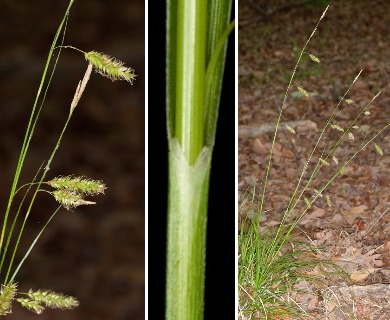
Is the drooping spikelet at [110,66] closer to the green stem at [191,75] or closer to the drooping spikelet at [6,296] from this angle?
the green stem at [191,75]

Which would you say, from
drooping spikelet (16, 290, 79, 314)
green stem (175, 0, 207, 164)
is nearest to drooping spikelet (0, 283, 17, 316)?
drooping spikelet (16, 290, 79, 314)

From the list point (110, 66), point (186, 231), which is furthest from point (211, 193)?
point (110, 66)

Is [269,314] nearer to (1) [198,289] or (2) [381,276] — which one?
(2) [381,276]

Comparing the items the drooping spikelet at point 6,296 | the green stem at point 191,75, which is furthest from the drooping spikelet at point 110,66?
the drooping spikelet at point 6,296

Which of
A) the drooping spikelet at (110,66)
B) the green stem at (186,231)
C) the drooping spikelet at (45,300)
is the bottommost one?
the drooping spikelet at (45,300)

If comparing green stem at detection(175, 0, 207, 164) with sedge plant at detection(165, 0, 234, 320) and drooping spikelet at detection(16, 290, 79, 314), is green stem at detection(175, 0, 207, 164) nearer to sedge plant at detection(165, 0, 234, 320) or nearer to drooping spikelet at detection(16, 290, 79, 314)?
sedge plant at detection(165, 0, 234, 320)

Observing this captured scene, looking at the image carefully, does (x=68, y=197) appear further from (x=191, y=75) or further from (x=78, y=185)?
(x=191, y=75)
